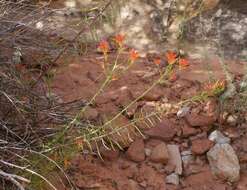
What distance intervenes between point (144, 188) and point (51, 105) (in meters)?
0.65

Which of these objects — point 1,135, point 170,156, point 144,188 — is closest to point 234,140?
point 170,156

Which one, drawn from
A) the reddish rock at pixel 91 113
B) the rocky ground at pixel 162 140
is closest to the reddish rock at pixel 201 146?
the rocky ground at pixel 162 140

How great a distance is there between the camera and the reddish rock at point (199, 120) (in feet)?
11.5

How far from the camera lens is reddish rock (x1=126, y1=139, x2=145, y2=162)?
10.9ft

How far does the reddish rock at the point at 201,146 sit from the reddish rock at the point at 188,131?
50mm

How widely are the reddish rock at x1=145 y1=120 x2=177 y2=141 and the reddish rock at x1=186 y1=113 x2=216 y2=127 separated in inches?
4.3

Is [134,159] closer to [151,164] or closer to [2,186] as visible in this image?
[151,164]

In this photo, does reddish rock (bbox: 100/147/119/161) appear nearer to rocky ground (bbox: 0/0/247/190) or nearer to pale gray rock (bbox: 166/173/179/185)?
rocky ground (bbox: 0/0/247/190)

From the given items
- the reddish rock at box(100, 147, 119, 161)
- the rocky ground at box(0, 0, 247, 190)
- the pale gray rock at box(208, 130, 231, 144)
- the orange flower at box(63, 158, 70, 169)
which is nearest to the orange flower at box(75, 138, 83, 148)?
the orange flower at box(63, 158, 70, 169)

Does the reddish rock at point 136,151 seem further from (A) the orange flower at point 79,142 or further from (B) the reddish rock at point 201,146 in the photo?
(A) the orange flower at point 79,142

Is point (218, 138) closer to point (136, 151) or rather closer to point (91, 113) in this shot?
point (136, 151)

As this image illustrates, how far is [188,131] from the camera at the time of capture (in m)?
3.49

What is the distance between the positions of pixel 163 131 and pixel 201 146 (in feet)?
0.72

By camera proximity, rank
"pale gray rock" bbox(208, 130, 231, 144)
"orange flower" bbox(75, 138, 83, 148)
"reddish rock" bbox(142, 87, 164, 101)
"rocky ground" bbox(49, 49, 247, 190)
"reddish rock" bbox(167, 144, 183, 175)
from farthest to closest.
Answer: "reddish rock" bbox(142, 87, 164, 101), "pale gray rock" bbox(208, 130, 231, 144), "reddish rock" bbox(167, 144, 183, 175), "rocky ground" bbox(49, 49, 247, 190), "orange flower" bbox(75, 138, 83, 148)
